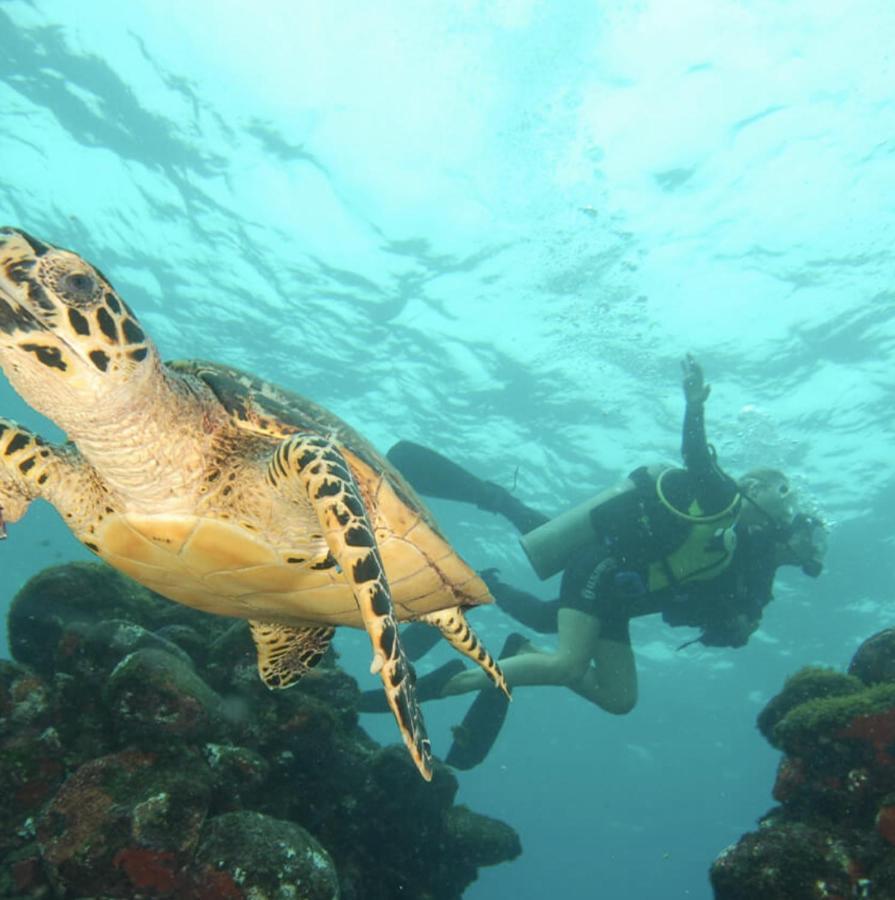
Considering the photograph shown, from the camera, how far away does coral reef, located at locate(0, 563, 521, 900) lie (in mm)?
3270

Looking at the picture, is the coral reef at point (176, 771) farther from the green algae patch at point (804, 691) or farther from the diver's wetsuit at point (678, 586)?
the diver's wetsuit at point (678, 586)

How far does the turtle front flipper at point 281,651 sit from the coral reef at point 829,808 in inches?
129

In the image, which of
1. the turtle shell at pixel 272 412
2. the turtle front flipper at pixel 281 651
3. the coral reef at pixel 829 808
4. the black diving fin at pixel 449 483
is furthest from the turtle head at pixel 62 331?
the black diving fin at pixel 449 483

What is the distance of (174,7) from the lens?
33.6 feet

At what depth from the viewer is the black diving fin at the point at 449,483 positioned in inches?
418

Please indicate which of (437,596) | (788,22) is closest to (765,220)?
(788,22)

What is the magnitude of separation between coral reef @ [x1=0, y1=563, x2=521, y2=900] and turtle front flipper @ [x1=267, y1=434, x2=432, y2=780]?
6.23 feet

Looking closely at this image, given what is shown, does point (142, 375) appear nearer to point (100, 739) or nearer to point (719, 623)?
point (100, 739)

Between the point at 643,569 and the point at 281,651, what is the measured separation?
5803 millimetres

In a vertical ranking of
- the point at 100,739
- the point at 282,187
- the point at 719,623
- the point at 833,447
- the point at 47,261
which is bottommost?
the point at 100,739

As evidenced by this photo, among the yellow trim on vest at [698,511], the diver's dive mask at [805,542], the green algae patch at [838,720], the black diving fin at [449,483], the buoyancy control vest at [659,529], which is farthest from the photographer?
the black diving fin at [449,483]

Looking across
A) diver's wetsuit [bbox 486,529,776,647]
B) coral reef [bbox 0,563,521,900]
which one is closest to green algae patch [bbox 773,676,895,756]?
coral reef [bbox 0,563,521,900]

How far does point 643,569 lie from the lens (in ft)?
28.3

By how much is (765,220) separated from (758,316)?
2.59m
